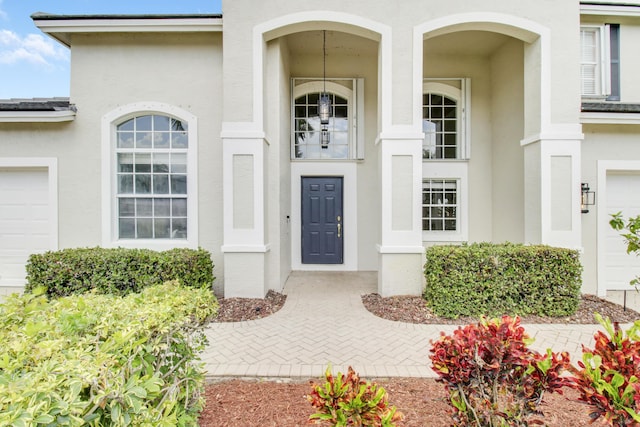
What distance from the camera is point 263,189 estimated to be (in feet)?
17.8

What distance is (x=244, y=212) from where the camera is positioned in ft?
17.6

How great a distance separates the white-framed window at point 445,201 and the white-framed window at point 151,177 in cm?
568

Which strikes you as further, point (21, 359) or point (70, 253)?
point (70, 253)

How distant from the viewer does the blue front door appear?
301 inches

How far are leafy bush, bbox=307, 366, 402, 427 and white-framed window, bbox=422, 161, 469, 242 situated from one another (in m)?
6.44

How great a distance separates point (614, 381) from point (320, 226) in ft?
20.8

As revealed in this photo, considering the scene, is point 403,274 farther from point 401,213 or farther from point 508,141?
point 508,141

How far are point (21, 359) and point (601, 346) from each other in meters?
2.85

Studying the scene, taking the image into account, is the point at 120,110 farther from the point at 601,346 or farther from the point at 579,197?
the point at 579,197

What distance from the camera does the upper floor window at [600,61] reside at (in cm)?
652

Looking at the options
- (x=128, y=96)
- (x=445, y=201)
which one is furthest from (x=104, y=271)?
(x=445, y=201)

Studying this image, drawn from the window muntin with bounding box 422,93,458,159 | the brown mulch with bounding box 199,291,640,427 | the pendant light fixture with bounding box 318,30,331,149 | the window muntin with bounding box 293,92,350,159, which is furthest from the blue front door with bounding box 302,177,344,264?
the brown mulch with bounding box 199,291,640,427

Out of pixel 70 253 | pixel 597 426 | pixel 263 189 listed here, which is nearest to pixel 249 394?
pixel 597 426

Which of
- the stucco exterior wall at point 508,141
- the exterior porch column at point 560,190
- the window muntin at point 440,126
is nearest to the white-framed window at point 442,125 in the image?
the window muntin at point 440,126
